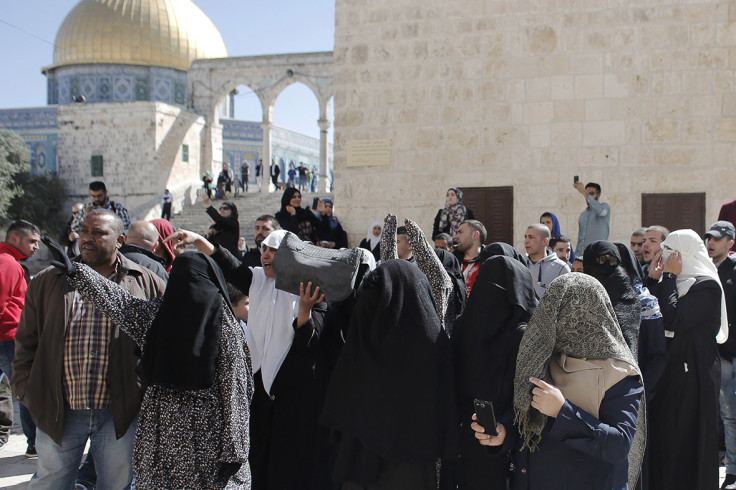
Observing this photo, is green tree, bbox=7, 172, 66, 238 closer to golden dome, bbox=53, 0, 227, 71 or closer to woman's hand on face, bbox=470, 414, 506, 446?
golden dome, bbox=53, 0, 227, 71

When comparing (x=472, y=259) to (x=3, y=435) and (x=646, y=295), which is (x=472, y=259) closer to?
(x=646, y=295)

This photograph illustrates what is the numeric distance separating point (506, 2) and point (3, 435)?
6645 mm

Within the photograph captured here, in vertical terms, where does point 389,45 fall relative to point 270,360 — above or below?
above

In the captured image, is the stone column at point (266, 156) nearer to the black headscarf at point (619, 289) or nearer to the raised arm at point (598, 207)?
the raised arm at point (598, 207)

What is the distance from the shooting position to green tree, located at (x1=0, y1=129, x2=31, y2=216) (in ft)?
78.3

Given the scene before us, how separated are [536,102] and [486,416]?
621 centimetres

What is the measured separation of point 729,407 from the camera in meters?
4.00

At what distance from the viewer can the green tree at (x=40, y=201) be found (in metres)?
24.0

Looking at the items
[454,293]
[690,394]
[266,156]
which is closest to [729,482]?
[690,394]

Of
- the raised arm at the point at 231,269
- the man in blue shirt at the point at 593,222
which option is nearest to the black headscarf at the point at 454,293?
the raised arm at the point at 231,269

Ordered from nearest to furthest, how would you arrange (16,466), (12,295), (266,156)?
(16,466) < (12,295) < (266,156)

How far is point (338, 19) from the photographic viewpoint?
834 centimetres

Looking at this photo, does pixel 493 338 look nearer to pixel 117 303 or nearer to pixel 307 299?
pixel 307 299

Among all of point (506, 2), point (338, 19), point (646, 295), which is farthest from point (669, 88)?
point (646, 295)
